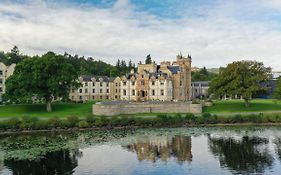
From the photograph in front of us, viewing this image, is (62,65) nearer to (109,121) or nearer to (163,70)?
(109,121)

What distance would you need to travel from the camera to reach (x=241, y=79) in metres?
72.4

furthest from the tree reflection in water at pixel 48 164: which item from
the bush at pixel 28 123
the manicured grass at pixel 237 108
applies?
the manicured grass at pixel 237 108

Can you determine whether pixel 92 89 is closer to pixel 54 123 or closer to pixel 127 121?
pixel 127 121

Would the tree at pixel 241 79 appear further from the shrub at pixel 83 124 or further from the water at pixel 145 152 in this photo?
the shrub at pixel 83 124

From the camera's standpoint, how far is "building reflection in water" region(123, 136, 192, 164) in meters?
33.6

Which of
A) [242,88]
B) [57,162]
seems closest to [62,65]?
[242,88]

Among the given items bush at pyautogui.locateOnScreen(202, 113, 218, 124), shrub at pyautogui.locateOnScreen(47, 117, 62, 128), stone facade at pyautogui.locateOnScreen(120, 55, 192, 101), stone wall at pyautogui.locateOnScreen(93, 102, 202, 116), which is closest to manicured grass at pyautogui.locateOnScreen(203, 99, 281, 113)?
stone wall at pyautogui.locateOnScreen(93, 102, 202, 116)

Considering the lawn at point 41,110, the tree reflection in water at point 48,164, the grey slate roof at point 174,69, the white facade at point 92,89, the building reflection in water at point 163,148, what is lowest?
the tree reflection in water at point 48,164

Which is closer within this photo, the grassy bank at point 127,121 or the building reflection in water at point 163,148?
the building reflection in water at point 163,148

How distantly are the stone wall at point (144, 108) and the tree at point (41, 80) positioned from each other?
29.5ft

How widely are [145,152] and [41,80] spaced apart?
36.6 metres

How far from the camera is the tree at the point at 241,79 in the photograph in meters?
71.1

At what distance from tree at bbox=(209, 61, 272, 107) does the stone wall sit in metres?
8.72

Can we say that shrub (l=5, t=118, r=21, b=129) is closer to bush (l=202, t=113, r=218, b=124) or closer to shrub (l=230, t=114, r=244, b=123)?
bush (l=202, t=113, r=218, b=124)
